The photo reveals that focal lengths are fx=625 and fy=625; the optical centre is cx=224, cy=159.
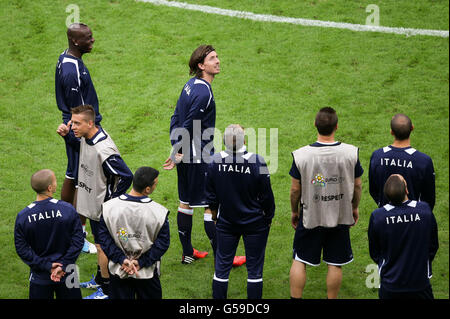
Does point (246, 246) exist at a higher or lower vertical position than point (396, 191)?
lower

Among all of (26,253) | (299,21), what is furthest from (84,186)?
(299,21)

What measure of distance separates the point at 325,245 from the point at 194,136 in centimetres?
192

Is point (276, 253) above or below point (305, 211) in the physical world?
below

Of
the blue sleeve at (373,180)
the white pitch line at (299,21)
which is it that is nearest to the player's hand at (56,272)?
the blue sleeve at (373,180)

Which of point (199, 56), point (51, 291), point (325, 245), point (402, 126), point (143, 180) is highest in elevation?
point (199, 56)

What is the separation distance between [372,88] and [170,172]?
3776mm

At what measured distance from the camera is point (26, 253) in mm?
5289

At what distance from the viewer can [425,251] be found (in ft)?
17.1

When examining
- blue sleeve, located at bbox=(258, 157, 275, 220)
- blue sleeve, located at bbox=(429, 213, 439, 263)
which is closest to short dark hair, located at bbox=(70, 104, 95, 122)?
blue sleeve, located at bbox=(258, 157, 275, 220)

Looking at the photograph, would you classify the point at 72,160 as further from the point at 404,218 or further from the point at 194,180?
the point at 404,218

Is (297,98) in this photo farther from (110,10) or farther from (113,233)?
(113,233)

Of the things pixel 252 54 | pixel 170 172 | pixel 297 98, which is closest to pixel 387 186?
pixel 170 172

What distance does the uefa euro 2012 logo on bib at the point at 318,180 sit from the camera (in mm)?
5816

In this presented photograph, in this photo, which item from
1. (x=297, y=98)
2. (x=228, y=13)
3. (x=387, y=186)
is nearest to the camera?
(x=387, y=186)
